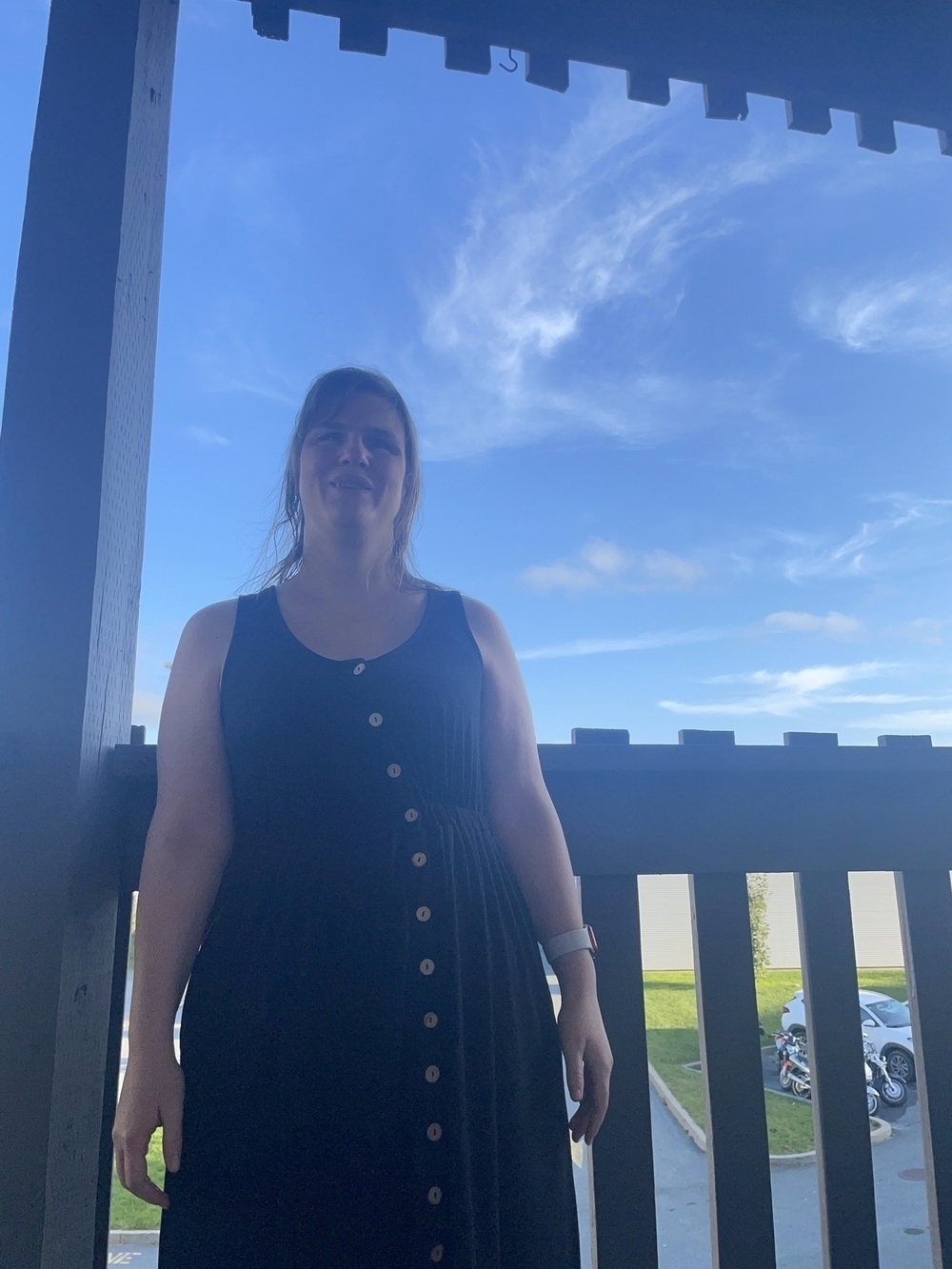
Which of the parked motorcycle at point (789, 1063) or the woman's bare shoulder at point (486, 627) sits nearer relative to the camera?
the woman's bare shoulder at point (486, 627)

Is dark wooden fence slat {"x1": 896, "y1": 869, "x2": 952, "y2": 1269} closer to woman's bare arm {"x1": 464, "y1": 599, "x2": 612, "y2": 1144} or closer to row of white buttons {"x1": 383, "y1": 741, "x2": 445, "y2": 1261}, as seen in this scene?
woman's bare arm {"x1": 464, "y1": 599, "x2": 612, "y2": 1144}

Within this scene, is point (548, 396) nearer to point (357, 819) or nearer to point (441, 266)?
point (441, 266)

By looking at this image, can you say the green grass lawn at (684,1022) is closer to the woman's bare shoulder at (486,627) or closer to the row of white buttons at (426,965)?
the row of white buttons at (426,965)

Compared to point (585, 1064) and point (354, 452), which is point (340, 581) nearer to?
point (354, 452)

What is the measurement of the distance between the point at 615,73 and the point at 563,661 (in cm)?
2855

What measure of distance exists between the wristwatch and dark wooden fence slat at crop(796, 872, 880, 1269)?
352 millimetres

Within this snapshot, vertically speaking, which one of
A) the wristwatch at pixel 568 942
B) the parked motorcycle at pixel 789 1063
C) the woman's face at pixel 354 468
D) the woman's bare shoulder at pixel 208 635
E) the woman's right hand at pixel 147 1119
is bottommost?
the parked motorcycle at pixel 789 1063

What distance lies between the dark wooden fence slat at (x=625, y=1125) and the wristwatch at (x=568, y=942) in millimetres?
98

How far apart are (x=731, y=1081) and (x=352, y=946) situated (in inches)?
21.7

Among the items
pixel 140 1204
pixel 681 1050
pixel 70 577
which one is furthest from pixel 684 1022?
pixel 70 577

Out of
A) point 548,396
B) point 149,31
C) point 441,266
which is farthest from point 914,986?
point 548,396

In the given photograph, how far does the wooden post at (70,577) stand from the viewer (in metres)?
0.79

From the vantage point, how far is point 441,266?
18.2 meters

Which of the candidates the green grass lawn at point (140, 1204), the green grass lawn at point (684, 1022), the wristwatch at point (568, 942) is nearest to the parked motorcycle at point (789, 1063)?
the green grass lawn at point (684, 1022)
